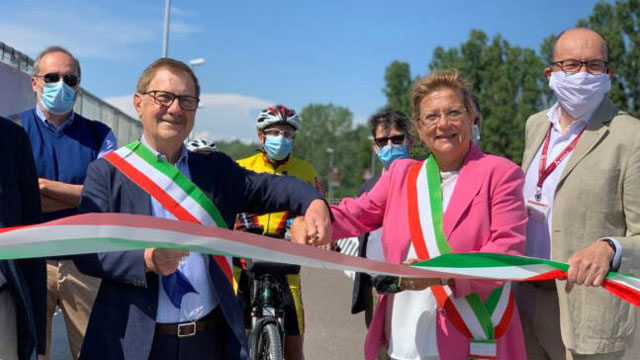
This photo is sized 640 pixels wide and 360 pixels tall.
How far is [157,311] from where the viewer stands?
274cm

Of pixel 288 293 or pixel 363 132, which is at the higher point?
pixel 363 132

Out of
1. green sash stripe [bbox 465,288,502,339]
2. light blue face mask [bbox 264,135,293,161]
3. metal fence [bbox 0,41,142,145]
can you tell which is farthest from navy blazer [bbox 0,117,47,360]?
light blue face mask [bbox 264,135,293,161]

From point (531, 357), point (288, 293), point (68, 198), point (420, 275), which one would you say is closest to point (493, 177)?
point (420, 275)

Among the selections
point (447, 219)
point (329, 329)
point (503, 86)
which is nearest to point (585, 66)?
point (447, 219)

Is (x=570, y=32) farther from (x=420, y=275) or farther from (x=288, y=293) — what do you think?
(x=288, y=293)

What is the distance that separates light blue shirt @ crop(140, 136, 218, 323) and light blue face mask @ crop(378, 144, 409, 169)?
2.92m

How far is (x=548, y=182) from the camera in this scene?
3.54 metres

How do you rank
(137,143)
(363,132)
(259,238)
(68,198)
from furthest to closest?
(363,132) → (68,198) → (137,143) → (259,238)

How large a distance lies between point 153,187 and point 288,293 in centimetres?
318

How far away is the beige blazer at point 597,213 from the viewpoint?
3.30m

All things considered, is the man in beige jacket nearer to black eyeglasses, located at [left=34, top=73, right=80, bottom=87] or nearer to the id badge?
the id badge

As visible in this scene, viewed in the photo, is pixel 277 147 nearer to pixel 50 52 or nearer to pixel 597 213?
pixel 50 52

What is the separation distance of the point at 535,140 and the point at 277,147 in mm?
2571

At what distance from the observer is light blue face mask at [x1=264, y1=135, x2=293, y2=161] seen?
5867 millimetres
